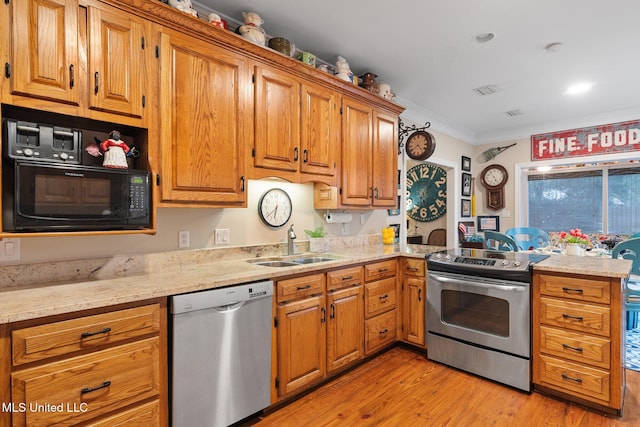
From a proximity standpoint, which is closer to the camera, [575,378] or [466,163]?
[575,378]

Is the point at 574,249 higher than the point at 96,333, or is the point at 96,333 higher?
the point at 574,249

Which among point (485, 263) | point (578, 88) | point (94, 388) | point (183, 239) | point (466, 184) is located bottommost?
point (94, 388)

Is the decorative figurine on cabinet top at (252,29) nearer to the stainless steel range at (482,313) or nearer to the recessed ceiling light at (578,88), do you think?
the stainless steel range at (482,313)

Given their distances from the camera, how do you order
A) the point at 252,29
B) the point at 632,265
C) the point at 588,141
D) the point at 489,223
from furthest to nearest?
1. the point at 489,223
2. the point at 588,141
3. the point at 632,265
4. the point at 252,29

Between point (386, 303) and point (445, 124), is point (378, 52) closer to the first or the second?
point (386, 303)

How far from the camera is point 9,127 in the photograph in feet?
4.76

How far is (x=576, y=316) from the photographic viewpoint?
2205 millimetres

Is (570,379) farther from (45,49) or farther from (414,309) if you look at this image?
(45,49)

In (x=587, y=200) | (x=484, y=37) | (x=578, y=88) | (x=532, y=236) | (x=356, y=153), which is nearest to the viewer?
(x=484, y=37)

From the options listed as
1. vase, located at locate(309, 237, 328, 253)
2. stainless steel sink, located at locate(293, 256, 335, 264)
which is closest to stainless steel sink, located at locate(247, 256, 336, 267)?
stainless steel sink, located at locate(293, 256, 335, 264)

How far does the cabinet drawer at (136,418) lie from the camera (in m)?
1.46

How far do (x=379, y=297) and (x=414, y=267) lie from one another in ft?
1.46

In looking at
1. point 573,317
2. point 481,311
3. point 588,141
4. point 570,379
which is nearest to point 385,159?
point 481,311

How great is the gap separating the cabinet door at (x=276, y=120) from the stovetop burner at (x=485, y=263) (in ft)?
4.79
